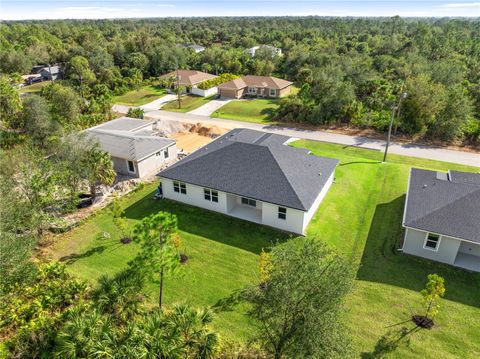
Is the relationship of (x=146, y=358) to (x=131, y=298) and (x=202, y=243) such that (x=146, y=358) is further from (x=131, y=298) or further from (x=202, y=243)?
(x=202, y=243)

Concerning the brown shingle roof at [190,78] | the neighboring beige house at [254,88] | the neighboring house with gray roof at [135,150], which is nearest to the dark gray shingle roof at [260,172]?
the neighboring house with gray roof at [135,150]

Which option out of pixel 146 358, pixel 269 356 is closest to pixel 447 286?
pixel 269 356

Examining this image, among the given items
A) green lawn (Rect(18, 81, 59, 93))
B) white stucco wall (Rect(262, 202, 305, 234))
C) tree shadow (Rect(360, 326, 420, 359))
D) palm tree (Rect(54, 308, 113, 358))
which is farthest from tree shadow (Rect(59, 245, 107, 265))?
green lawn (Rect(18, 81, 59, 93))

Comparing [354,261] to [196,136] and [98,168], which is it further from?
[196,136]

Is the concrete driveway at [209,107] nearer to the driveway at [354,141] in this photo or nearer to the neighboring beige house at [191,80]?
the driveway at [354,141]

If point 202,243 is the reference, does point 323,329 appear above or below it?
above

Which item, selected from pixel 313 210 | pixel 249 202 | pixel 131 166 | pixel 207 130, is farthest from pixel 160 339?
pixel 207 130
